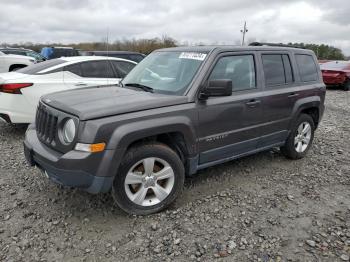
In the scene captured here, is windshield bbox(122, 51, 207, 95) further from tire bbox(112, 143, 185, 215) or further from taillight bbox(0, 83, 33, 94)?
taillight bbox(0, 83, 33, 94)

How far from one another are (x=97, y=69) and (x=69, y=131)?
153 inches

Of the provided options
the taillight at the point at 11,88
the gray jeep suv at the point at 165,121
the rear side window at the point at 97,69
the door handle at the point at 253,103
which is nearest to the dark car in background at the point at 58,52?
the rear side window at the point at 97,69

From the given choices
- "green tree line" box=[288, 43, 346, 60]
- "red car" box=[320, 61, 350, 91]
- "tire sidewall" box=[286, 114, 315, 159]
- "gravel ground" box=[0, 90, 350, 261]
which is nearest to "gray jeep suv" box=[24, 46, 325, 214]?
"tire sidewall" box=[286, 114, 315, 159]

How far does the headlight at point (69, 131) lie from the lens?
3.11 m

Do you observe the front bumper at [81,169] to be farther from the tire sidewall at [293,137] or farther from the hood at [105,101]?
the tire sidewall at [293,137]

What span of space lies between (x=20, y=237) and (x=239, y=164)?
10.4 ft

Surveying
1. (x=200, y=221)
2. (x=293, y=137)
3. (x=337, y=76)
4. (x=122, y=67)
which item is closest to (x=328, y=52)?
(x=337, y=76)

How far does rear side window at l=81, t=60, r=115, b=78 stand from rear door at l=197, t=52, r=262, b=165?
3523 millimetres

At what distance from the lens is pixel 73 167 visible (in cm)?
301

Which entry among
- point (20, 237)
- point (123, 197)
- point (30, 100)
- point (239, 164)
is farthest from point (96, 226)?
point (30, 100)

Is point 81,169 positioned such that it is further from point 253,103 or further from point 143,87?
point 253,103

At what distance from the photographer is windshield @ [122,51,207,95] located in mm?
3777

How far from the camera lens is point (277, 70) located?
4.66 metres

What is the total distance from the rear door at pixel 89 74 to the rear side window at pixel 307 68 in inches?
145
